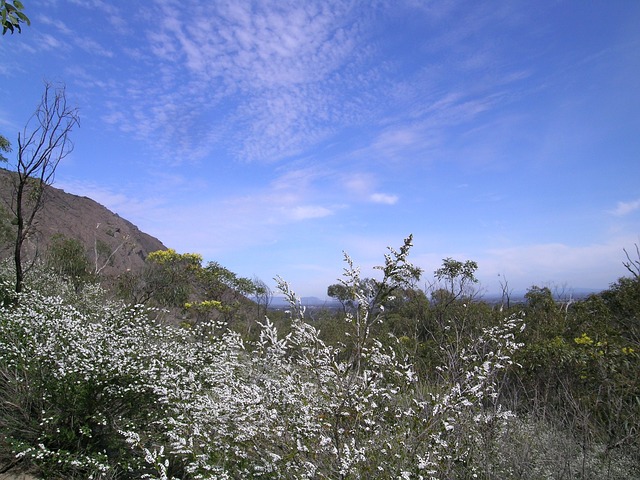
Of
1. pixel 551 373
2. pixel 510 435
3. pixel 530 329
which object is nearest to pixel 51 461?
pixel 510 435

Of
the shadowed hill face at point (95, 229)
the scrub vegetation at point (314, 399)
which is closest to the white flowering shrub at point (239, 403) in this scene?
the scrub vegetation at point (314, 399)

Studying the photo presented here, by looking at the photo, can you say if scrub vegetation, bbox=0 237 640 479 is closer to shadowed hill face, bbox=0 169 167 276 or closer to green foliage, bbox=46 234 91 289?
green foliage, bbox=46 234 91 289

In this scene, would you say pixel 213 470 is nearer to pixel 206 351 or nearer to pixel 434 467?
pixel 434 467

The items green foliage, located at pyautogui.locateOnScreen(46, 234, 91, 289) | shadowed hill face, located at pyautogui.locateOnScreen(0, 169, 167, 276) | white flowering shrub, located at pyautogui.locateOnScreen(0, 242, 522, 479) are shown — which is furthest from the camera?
shadowed hill face, located at pyautogui.locateOnScreen(0, 169, 167, 276)

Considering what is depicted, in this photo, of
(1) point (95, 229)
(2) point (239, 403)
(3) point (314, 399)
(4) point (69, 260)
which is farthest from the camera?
(1) point (95, 229)

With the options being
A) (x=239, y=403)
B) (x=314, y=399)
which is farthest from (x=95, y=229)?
(x=314, y=399)

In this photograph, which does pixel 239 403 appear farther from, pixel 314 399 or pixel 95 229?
pixel 95 229

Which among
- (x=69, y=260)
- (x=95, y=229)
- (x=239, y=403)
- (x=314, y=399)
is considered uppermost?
(x=95, y=229)

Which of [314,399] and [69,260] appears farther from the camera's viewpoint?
[69,260]

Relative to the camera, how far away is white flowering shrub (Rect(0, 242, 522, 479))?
2750 mm

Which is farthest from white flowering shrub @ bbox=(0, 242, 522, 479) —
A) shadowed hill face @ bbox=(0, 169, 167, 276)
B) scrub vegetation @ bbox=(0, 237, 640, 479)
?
shadowed hill face @ bbox=(0, 169, 167, 276)

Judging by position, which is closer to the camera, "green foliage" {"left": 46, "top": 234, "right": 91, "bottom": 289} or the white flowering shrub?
the white flowering shrub

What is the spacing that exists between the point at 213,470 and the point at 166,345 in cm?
240

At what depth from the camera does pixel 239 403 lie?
3350 mm
